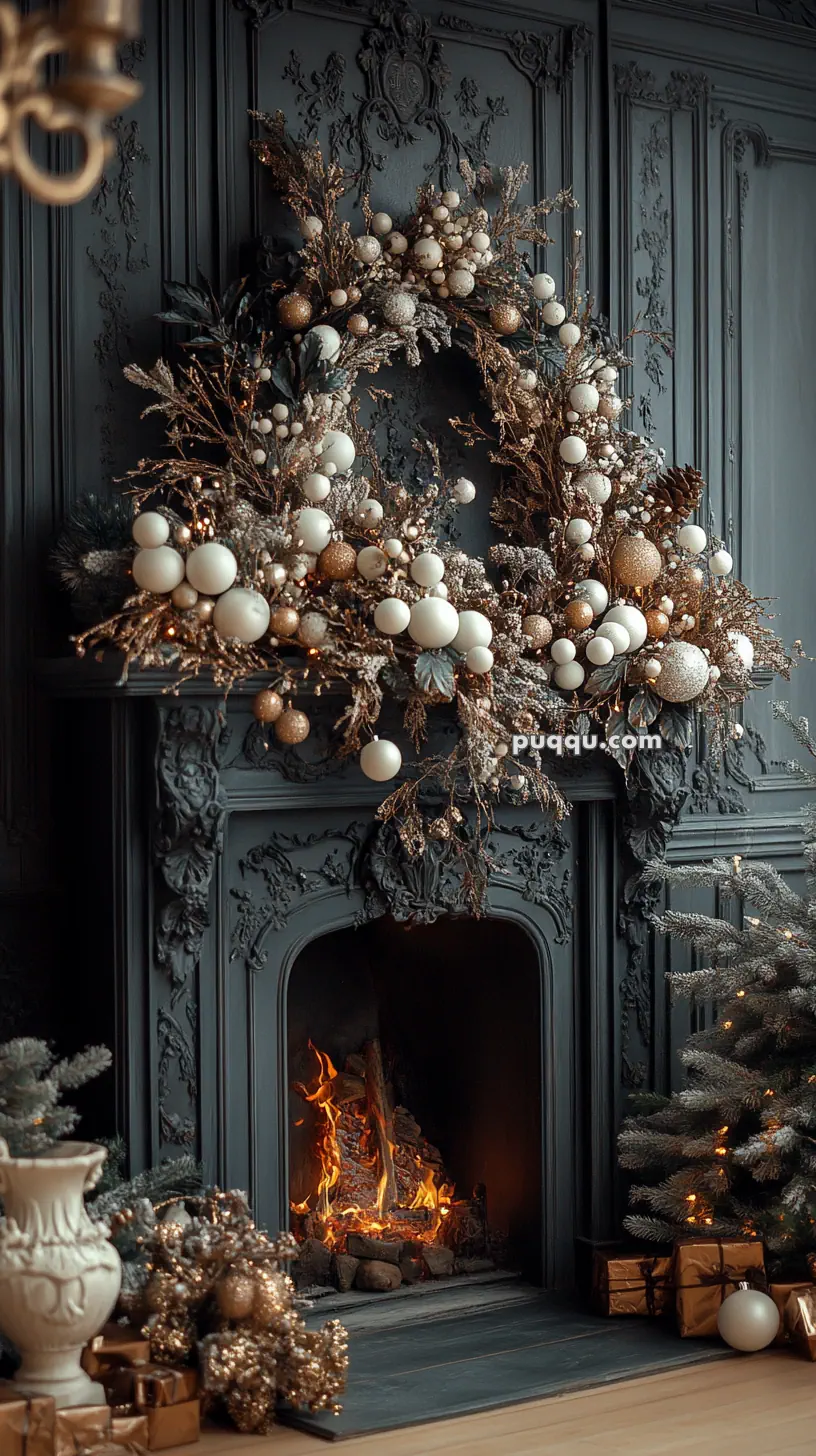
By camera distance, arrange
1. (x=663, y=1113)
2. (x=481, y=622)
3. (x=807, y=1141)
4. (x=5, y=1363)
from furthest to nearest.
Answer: (x=663, y=1113) < (x=807, y=1141) < (x=481, y=622) < (x=5, y=1363)

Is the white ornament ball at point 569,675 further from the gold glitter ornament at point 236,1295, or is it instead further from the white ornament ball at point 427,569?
the gold glitter ornament at point 236,1295

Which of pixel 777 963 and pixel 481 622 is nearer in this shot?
pixel 481 622

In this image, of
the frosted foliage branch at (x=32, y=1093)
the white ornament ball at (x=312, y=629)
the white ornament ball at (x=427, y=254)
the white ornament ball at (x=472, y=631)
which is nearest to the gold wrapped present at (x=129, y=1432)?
the frosted foliage branch at (x=32, y=1093)

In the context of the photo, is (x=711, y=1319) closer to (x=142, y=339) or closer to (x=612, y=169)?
(x=142, y=339)

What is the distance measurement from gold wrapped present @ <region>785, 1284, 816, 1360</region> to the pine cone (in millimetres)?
1865

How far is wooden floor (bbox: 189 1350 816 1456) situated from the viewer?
11.3 ft

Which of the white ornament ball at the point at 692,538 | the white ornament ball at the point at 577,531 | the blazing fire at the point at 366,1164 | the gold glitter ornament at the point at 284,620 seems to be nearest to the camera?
the gold glitter ornament at the point at 284,620

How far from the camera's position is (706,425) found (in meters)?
4.93

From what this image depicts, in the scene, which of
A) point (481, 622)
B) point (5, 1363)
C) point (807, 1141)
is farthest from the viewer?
point (807, 1141)

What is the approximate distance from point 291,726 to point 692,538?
48.0 inches

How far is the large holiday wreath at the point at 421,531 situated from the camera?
371 cm

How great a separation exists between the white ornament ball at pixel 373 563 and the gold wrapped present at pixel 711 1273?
5.71ft

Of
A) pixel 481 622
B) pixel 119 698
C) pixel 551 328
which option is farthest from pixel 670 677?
pixel 119 698

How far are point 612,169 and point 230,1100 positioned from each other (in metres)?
2.66
